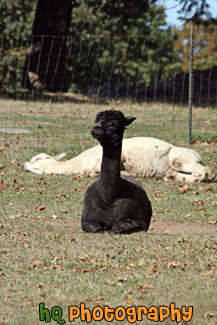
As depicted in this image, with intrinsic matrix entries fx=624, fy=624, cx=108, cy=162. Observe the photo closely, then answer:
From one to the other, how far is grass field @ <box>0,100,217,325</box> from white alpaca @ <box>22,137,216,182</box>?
0.75 feet

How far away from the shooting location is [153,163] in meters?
11.2

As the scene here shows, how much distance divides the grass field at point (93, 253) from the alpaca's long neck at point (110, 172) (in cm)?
54

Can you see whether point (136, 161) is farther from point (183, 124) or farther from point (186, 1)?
point (186, 1)

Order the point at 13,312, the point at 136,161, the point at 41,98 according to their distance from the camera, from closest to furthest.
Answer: the point at 13,312
the point at 136,161
the point at 41,98

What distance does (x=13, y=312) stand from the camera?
4.98 m

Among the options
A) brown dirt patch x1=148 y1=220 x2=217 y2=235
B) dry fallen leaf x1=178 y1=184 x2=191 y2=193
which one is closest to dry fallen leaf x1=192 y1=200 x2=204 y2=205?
dry fallen leaf x1=178 y1=184 x2=191 y2=193

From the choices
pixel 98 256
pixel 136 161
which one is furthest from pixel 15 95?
pixel 98 256

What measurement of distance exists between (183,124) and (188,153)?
762 cm

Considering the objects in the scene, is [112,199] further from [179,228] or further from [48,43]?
[48,43]

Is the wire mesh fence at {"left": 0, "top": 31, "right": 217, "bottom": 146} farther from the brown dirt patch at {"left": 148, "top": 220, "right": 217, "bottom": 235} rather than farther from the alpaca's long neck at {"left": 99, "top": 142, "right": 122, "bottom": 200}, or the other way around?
the alpaca's long neck at {"left": 99, "top": 142, "right": 122, "bottom": 200}

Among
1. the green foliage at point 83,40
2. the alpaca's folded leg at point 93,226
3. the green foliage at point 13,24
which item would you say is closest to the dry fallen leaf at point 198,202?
the alpaca's folded leg at point 93,226

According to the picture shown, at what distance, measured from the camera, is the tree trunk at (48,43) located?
25516 millimetres

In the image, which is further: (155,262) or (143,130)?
(143,130)

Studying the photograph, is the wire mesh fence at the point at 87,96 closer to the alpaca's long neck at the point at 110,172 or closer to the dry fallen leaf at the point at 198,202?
the dry fallen leaf at the point at 198,202
